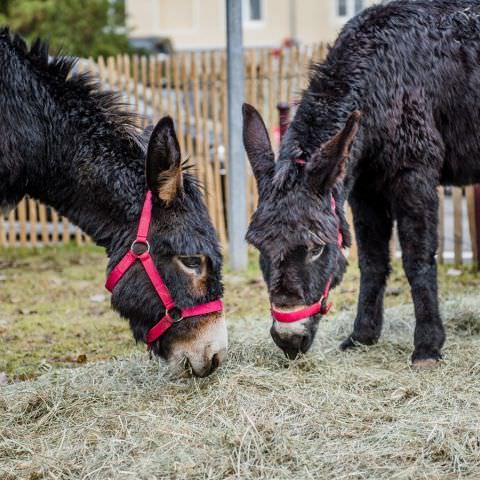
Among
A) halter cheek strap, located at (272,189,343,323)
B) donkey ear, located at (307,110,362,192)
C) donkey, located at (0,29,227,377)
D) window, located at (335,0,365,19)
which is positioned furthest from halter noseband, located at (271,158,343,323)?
window, located at (335,0,365,19)

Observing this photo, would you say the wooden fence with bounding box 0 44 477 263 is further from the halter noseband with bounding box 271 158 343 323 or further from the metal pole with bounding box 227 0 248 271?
the halter noseband with bounding box 271 158 343 323

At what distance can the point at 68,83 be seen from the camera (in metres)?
4.09

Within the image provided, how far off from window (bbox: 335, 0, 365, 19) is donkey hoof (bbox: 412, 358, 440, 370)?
27.0 metres

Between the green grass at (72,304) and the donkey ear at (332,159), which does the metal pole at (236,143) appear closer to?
the green grass at (72,304)

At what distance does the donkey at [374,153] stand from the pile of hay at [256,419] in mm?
309

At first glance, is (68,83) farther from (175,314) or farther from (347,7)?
(347,7)

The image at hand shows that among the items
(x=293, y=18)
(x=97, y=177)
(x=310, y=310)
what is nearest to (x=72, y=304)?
(x=97, y=177)

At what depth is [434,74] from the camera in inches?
181

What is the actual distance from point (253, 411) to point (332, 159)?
1345mm

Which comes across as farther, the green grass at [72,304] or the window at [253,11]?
the window at [253,11]

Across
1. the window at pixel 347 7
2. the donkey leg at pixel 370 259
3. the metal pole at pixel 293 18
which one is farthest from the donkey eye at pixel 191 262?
the window at pixel 347 7

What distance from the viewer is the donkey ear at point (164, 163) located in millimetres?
3648

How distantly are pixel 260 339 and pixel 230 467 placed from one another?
193 centimetres

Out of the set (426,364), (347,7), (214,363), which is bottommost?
(426,364)
